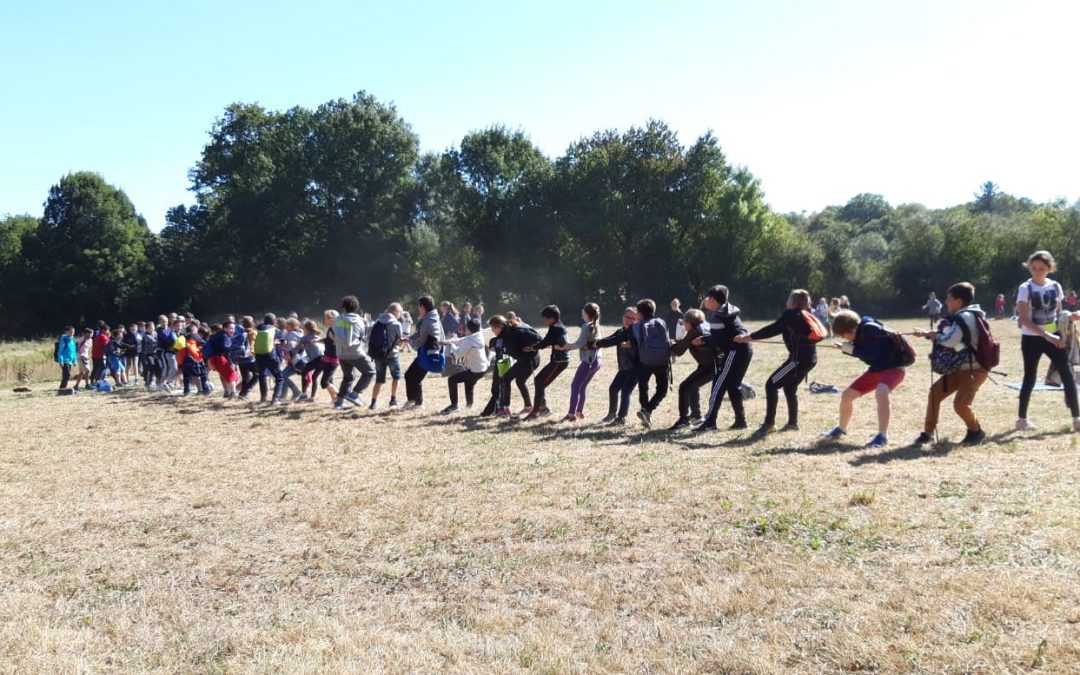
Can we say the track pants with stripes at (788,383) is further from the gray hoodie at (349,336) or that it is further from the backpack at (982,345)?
the gray hoodie at (349,336)

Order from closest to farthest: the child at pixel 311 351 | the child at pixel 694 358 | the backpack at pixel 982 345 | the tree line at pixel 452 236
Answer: the backpack at pixel 982 345, the child at pixel 694 358, the child at pixel 311 351, the tree line at pixel 452 236

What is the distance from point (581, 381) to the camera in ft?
38.7

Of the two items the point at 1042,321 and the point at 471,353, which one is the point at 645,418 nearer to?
the point at 471,353

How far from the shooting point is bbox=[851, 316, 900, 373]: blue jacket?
8.73 metres

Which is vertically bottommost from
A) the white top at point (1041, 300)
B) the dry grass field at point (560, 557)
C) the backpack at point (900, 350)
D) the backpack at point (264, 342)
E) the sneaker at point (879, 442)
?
the dry grass field at point (560, 557)

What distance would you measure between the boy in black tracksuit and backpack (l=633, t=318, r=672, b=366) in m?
0.68

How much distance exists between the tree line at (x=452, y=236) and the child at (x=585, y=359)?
38.4 m

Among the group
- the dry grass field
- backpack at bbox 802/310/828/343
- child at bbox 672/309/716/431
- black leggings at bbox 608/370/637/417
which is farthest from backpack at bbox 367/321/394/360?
backpack at bbox 802/310/828/343

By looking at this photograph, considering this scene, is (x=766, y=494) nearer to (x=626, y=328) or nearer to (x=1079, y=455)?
(x=1079, y=455)

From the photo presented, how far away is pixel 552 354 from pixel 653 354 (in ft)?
5.58

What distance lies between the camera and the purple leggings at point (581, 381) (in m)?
11.8

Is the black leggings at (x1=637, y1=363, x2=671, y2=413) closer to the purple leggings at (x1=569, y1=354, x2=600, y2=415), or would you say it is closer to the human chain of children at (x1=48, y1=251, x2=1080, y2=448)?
the human chain of children at (x1=48, y1=251, x2=1080, y2=448)

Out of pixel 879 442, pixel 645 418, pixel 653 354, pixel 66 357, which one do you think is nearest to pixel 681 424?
pixel 645 418

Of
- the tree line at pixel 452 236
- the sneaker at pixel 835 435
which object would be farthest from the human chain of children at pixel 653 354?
the tree line at pixel 452 236
